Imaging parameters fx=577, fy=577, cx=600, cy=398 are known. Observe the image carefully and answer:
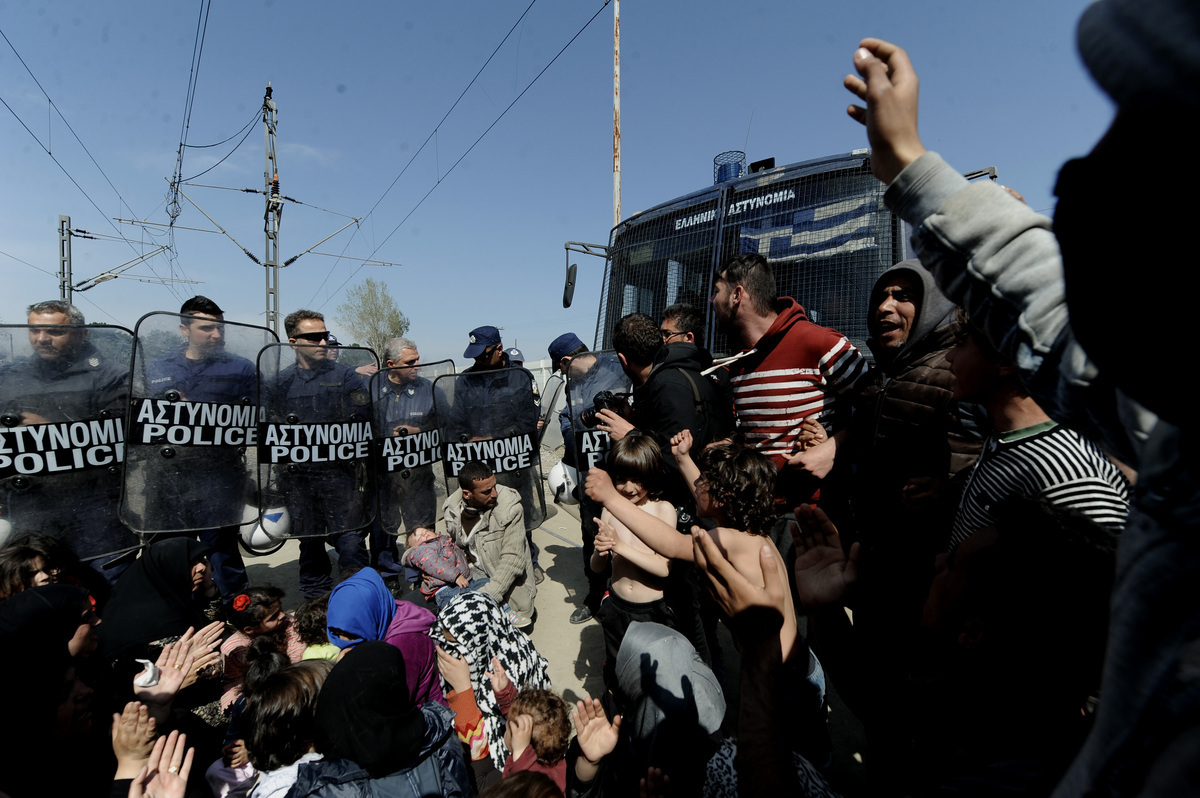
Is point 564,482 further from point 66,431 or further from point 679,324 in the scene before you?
point 66,431

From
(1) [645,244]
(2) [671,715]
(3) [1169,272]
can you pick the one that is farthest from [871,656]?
(1) [645,244]

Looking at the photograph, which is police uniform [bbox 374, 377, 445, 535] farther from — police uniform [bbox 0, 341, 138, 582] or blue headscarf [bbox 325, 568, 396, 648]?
police uniform [bbox 0, 341, 138, 582]

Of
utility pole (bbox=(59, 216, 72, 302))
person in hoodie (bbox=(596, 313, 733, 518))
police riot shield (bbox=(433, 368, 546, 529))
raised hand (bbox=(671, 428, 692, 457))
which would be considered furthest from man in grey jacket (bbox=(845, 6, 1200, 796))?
utility pole (bbox=(59, 216, 72, 302))

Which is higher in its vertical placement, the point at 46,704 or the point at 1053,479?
the point at 1053,479

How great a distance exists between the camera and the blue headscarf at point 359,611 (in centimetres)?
250

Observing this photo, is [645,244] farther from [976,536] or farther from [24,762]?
[24,762]

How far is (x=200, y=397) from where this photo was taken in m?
3.31

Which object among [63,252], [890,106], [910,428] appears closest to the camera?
[890,106]

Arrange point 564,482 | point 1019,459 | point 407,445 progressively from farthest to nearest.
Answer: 1. point 564,482
2. point 407,445
3. point 1019,459

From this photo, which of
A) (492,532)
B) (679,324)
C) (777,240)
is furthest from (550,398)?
(777,240)

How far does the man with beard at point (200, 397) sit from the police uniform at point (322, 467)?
223 millimetres

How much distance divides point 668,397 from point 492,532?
4.83 ft

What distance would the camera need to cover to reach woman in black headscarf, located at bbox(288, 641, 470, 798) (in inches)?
65.7

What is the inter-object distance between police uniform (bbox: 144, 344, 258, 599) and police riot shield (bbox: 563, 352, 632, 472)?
6.48 ft
